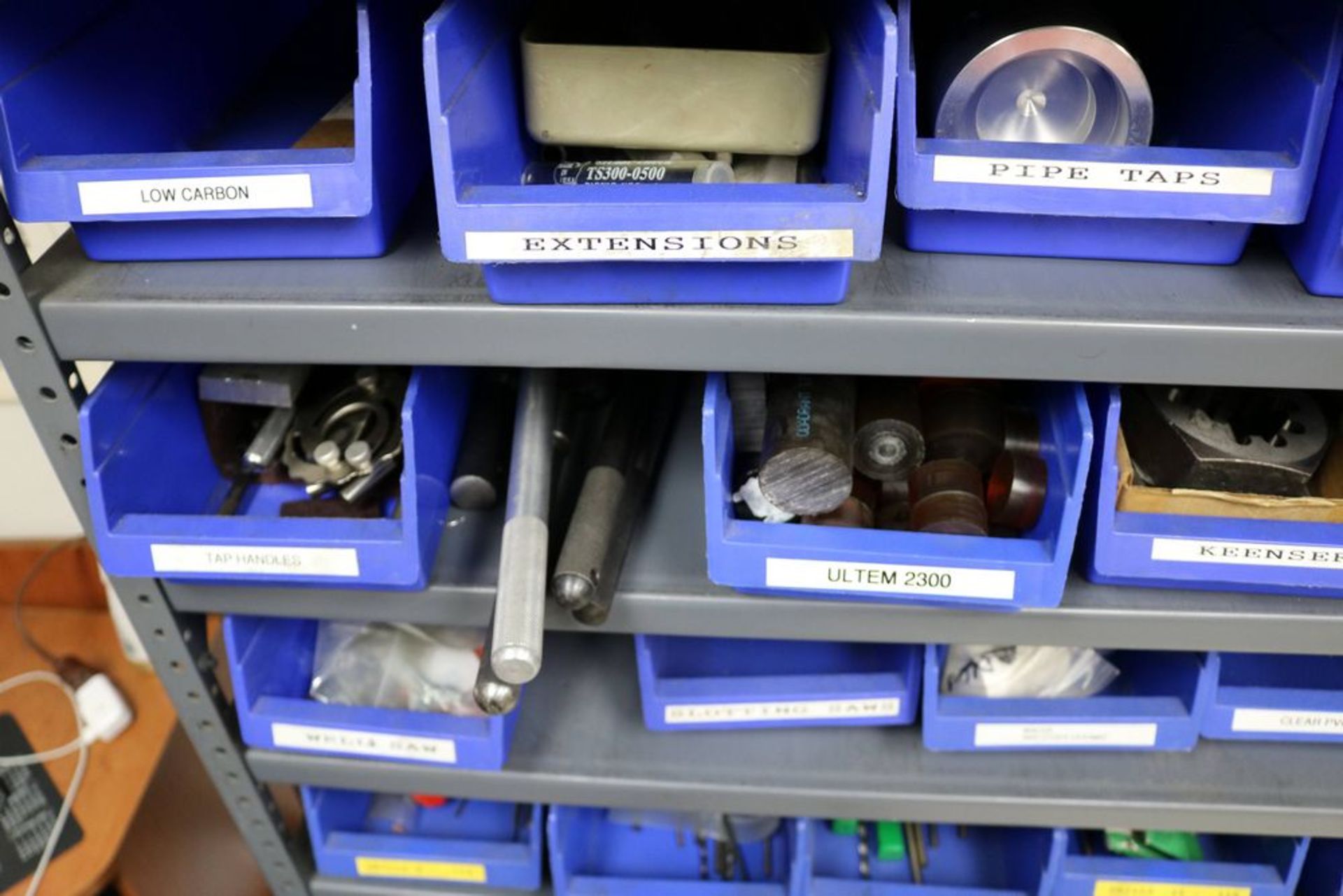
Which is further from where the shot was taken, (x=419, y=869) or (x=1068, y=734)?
(x=419, y=869)

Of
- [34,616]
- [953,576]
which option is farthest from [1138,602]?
[34,616]

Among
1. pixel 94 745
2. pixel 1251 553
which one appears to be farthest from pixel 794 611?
pixel 94 745

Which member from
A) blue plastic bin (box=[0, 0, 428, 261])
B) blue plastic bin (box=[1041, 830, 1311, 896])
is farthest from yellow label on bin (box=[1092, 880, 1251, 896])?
blue plastic bin (box=[0, 0, 428, 261])

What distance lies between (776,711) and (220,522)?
0.46 m

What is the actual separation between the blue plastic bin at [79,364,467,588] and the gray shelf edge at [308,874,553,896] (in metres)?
0.41

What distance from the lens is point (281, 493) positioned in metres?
0.86

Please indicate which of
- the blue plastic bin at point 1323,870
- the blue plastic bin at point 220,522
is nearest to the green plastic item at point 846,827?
the blue plastic bin at point 1323,870

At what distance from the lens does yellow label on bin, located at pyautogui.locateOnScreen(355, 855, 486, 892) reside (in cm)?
104

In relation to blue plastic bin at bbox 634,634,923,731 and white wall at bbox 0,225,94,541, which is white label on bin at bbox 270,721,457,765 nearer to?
blue plastic bin at bbox 634,634,923,731

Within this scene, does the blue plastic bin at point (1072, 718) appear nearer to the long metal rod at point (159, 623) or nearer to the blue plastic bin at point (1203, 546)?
the blue plastic bin at point (1203, 546)

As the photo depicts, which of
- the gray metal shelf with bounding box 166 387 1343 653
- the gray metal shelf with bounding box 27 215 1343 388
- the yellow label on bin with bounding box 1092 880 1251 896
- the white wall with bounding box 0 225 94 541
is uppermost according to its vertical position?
the gray metal shelf with bounding box 27 215 1343 388

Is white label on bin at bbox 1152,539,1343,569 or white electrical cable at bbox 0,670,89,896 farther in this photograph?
white electrical cable at bbox 0,670,89,896

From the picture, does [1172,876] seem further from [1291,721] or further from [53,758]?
[53,758]

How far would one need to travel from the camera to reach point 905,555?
73cm
